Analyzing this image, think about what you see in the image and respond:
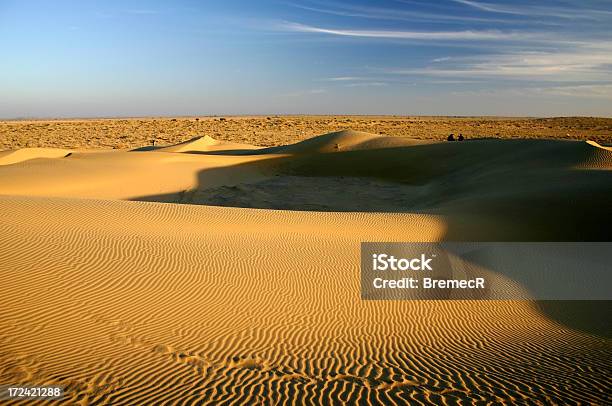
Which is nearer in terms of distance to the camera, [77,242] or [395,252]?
[77,242]

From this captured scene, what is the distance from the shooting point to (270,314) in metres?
6.59

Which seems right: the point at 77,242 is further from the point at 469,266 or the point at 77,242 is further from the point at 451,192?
the point at 451,192

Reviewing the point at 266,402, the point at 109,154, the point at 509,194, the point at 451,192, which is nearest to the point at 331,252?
the point at 266,402

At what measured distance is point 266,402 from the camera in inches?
169

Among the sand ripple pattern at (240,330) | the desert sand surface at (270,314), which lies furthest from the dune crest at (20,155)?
the sand ripple pattern at (240,330)

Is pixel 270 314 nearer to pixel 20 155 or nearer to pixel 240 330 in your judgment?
pixel 240 330

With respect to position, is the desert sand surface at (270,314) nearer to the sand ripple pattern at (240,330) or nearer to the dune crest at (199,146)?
the sand ripple pattern at (240,330)

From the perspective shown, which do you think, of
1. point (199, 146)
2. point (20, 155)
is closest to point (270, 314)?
point (20, 155)

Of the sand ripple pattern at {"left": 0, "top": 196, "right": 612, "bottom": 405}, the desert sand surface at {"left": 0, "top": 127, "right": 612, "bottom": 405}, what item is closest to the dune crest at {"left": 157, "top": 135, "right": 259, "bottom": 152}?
the desert sand surface at {"left": 0, "top": 127, "right": 612, "bottom": 405}

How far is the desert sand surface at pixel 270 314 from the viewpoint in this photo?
4.61 m

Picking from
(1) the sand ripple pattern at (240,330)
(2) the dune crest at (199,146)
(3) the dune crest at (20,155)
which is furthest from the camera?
(2) the dune crest at (199,146)

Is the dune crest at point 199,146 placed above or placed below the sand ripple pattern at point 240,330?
above

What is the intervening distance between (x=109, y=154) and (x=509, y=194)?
61.8ft

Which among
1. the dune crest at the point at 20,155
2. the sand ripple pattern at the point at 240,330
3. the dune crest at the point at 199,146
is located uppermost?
the dune crest at the point at 199,146
